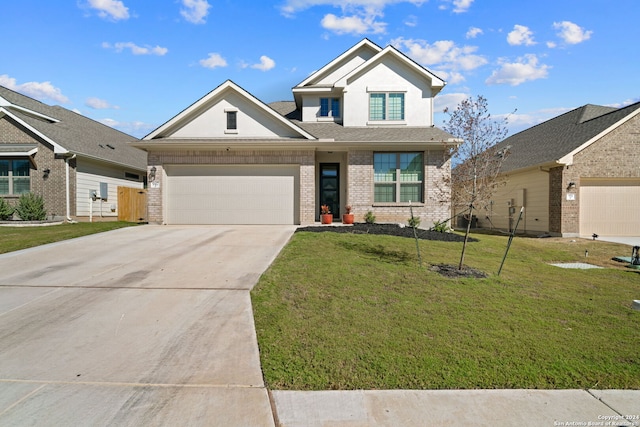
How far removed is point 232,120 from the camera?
15.5m

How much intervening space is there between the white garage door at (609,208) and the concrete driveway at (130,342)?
1567 centimetres

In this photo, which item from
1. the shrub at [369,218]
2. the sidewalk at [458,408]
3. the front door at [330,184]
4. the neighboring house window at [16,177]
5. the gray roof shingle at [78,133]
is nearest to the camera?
the sidewalk at [458,408]

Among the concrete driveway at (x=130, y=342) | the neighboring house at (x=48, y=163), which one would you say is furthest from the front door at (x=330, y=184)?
the neighboring house at (x=48, y=163)

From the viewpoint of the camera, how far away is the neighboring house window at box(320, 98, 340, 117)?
17.7 meters

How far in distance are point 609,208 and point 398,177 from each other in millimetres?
9941


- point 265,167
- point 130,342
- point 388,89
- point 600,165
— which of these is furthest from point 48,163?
point 600,165

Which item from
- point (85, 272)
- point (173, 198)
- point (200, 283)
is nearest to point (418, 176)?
point (173, 198)

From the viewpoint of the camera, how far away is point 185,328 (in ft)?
15.6

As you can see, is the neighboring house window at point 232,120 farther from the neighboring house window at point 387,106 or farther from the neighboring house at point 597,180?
the neighboring house at point 597,180

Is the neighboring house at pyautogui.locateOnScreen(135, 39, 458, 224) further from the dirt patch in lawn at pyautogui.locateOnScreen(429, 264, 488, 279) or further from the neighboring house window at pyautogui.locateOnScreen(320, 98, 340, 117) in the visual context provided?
the dirt patch in lawn at pyautogui.locateOnScreen(429, 264, 488, 279)

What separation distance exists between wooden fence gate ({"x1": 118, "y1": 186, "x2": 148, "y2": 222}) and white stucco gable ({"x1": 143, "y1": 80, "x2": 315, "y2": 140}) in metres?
6.13

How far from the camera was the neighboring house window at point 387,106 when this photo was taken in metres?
16.8

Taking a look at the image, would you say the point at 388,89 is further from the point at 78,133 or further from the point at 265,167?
the point at 78,133

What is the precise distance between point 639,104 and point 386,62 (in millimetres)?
11325
